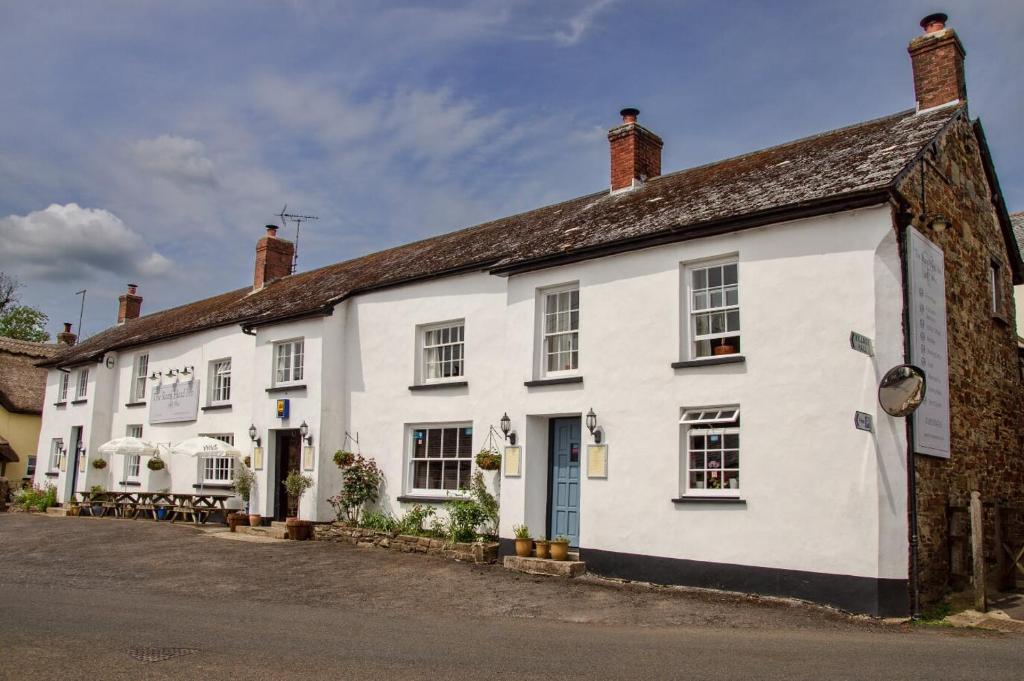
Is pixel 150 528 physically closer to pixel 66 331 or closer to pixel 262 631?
pixel 262 631

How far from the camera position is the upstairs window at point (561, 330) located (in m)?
15.6

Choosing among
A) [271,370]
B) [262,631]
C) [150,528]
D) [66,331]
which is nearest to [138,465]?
[150,528]

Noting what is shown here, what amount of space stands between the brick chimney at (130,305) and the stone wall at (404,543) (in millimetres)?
21111

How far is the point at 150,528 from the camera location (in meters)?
21.2

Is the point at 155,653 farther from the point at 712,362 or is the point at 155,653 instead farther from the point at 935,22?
the point at 935,22

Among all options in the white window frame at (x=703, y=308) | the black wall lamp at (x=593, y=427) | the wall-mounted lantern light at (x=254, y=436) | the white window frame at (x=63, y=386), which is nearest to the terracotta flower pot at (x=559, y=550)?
the black wall lamp at (x=593, y=427)

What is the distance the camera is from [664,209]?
50.6ft

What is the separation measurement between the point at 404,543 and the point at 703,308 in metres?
7.76

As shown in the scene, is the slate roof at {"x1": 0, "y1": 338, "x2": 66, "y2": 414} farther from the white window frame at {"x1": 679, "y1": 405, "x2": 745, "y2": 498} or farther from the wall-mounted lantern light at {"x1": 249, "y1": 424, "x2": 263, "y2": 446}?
the white window frame at {"x1": 679, "y1": 405, "x2": 745, "y2": 498}

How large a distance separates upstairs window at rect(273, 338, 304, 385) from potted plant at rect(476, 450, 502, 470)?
6.51 m

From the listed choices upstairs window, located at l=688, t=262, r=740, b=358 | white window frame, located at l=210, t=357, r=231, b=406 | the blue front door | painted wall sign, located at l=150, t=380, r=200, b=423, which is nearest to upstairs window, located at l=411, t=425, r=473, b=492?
the blue front door

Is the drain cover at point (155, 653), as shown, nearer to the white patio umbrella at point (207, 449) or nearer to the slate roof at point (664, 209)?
the slate roof at point (664, 209)

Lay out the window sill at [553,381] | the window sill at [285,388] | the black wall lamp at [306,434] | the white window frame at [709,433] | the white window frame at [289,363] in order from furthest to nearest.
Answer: the white window frame at [289,363] → the window sill at [285,388] → the black wall lamp at [306,434] → the window sill at [553,381] → the white window frame at [709,433]

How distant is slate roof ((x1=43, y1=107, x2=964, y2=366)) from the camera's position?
42.8 feet
